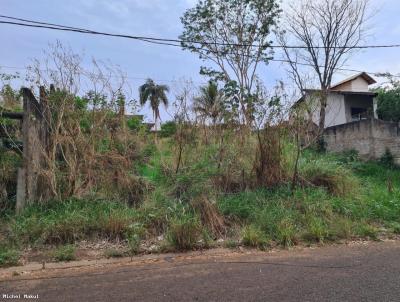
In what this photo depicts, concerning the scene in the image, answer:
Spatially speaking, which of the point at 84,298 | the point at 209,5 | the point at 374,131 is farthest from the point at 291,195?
the point at 209,5

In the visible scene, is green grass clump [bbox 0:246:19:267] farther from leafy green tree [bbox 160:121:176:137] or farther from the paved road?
leafy green tree [bbox 160:121:176:137]

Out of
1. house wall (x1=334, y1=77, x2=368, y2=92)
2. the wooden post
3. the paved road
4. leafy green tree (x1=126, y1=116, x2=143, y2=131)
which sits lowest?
the paved road

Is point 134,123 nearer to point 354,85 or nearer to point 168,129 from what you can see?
point 168,129

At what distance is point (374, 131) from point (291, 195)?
8107 mm

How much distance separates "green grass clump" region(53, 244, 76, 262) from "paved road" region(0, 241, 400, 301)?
1.37 ft

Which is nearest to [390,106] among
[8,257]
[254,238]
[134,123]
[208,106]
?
[208,106]

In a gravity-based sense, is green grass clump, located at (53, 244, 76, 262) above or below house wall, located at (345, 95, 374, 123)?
below

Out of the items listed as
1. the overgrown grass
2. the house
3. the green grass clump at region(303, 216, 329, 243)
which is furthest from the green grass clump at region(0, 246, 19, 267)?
the house

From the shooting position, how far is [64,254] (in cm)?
491

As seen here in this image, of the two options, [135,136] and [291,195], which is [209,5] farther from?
[291,195]

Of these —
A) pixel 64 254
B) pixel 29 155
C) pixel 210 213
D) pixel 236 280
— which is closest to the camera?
pixel 236 280

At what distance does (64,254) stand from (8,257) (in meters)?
0.73

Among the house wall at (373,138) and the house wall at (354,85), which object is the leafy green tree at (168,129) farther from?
the house wall at (354,85)

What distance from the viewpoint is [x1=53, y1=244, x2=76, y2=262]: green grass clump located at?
16.0 feet
